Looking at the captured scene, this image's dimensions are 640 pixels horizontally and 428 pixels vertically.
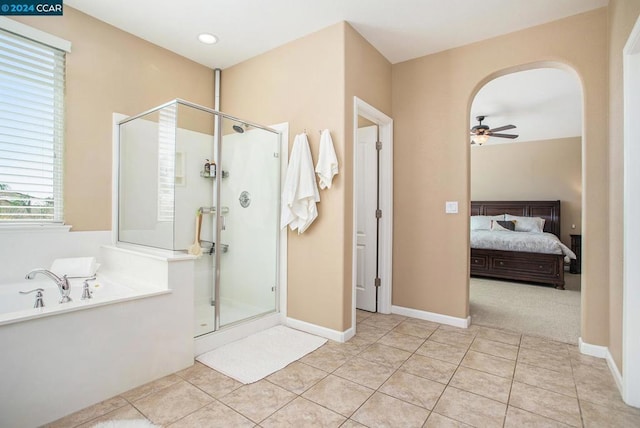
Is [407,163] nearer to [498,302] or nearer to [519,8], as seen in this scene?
[519,8]

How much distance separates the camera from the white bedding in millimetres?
4914

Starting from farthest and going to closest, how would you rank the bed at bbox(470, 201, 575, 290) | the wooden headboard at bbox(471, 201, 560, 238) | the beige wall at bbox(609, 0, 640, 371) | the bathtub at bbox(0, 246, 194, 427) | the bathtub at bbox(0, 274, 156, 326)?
1. the wooden headboard at bbox(471, 201, 560, 238)
2. the bed at bbox(470, 201, 575, 290)
3. the beige wall at bbox(609, 0, 640, 371)
4. the bathtub at bbox(0, 274, 156, 326)
5. the bathtub at bbox(0, 246, 194, 427)

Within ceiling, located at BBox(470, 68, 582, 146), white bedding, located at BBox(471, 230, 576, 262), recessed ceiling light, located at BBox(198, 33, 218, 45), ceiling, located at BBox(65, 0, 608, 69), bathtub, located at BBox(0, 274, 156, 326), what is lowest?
bathtub, located at BBox(0, 274, 156, 326)

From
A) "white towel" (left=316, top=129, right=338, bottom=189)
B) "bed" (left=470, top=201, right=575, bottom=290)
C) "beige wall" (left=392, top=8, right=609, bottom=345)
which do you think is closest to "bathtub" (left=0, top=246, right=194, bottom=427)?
"white towel" (left=316, top=129, right=338, bottom=189)

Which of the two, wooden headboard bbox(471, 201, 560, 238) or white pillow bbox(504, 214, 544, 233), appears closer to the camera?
white pillow bbox(504, 214, 544, 233)

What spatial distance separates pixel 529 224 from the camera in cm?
646

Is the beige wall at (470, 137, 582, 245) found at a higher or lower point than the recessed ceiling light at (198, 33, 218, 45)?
lower

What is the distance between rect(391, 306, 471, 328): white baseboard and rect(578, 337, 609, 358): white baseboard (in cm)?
88

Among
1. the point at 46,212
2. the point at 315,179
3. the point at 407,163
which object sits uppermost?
the point at 407,163

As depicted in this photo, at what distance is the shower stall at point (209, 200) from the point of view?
8.41 feet

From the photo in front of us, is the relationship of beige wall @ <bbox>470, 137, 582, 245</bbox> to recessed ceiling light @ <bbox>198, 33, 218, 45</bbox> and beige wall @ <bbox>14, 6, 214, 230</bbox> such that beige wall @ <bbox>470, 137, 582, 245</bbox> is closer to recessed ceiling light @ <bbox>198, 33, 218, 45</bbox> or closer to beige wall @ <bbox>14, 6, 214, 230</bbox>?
recessed ceiling light @ <bbox>198, 33, 218, 45</bbox>

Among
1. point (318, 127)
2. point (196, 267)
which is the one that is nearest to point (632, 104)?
point (318, 127)

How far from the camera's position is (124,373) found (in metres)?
1.98

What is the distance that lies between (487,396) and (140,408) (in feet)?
6.73
